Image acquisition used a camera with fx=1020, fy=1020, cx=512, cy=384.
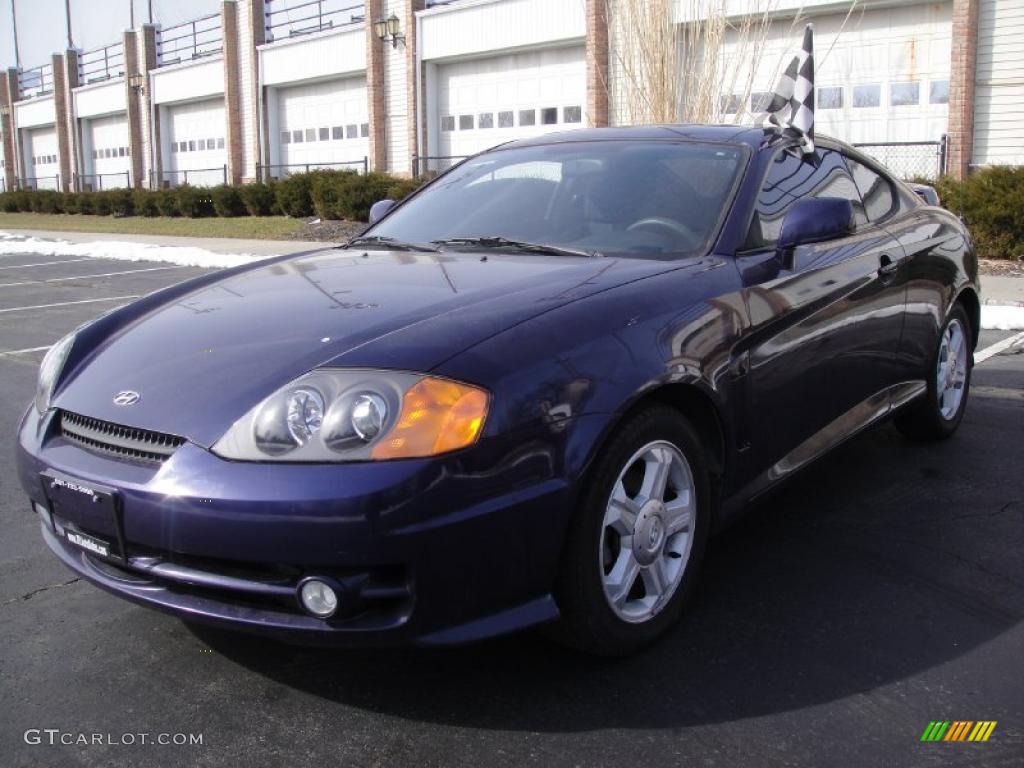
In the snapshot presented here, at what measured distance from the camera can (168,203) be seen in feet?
98.9

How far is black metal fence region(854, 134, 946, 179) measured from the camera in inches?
711

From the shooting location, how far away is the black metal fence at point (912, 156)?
59.2 ft

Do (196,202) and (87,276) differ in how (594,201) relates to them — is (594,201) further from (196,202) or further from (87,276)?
(196,202)

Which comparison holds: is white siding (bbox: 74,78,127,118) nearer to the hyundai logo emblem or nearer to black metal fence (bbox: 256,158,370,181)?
black metal fence (bbox: 256,158,370,181)

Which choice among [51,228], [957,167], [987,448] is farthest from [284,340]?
[51,228]

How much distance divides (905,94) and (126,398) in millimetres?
18959

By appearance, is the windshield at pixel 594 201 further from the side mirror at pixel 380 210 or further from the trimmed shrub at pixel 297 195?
the trimmed shrub at pixel 297 195

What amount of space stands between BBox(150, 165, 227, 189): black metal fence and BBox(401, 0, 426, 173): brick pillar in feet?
31.8

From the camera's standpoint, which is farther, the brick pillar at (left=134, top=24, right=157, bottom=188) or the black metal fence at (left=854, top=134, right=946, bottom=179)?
the brick pillar at (left=134, top=24, right=157, bottom=188)

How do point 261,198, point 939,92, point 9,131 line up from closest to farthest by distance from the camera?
point 939,92
point 261,198
point 9,131

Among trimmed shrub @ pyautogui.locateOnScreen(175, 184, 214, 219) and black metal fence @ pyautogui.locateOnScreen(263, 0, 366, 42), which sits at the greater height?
black metal fence @ pyautogui.locateOnScreen(263, 0, 366, 42)

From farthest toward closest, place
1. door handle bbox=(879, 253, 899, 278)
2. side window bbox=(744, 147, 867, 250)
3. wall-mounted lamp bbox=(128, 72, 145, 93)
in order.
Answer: wall-mounted lamp bbox=(128, 72, 145, 93) → door handle bbox=(879, 253, 899, 278) → side window bbox=(744, 147, 867, 250)

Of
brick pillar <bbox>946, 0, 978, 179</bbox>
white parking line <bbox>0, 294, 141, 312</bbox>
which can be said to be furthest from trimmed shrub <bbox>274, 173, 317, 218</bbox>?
brick pillar <bbox>946, 0, 978, 179</bbox>

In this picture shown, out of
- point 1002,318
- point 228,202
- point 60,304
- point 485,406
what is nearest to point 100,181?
point 228,202
